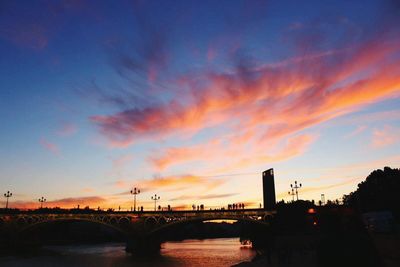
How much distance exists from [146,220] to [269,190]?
1629 inches

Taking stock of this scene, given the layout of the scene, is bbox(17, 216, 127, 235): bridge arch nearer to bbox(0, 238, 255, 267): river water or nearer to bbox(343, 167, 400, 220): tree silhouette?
bbox(0, 238, 255, 267): river water

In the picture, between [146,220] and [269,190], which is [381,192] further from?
[146,220]

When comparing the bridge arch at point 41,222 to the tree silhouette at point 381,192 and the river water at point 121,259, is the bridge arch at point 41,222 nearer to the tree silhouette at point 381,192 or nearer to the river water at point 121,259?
the river water at point 121,259

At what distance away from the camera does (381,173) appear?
10650 centimetres

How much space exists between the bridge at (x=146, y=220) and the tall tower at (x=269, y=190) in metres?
11.9

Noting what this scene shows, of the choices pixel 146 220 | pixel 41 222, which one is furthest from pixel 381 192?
pixel 41 222

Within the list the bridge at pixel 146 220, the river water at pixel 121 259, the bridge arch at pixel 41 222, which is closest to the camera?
the river water at pixel 121 259

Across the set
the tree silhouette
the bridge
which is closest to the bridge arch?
the bridge

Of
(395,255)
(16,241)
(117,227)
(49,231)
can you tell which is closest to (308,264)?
(395,255)

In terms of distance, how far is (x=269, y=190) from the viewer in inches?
5074

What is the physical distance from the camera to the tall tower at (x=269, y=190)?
12419 centimetres

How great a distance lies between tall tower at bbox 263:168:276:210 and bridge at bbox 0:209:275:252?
11890mm

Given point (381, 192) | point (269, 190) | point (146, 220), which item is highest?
point (269, 190)

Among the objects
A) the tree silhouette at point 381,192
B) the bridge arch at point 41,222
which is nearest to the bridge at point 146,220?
the bridge arch at point 41,222
